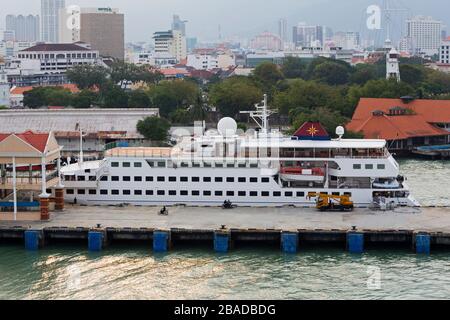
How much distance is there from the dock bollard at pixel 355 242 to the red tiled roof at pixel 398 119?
29826 mm

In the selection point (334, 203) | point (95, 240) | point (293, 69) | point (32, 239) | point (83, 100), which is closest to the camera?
point (95, 240)

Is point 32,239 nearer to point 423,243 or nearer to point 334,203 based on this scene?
point 334,203

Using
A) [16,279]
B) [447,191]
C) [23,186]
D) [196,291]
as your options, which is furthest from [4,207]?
[447,191]

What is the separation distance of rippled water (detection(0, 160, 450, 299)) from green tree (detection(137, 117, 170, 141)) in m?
26.8

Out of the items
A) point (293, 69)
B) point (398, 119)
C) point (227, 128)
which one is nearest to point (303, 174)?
point (227, 128)

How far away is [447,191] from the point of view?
41.2m

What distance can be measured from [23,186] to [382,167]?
14.0m

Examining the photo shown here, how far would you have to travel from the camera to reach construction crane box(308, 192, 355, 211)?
3275cm

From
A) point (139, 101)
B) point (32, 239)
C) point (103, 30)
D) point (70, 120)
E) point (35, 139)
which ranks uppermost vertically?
point (103, 30)

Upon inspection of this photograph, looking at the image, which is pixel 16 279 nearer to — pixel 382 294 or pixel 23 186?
pixel 23 186

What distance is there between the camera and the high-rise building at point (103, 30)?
166750mm

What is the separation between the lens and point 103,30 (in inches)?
6629

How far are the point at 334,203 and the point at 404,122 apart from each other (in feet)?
99.5

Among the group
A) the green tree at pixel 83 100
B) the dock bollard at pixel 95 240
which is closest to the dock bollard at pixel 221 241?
the dock bollard at pixel 95 240
